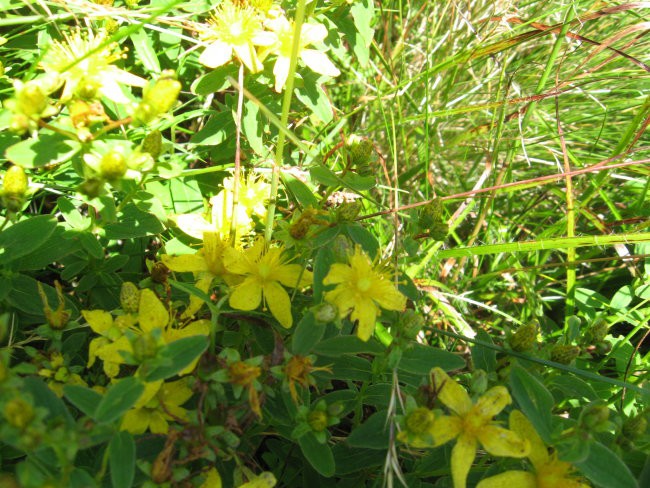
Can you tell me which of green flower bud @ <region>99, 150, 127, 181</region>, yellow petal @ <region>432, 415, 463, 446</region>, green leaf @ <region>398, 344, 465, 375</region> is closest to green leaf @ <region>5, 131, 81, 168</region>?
green flower bud @ <region>99, 150, 127, 181</region>

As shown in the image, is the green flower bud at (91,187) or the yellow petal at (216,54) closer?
the green flower bud at (91,187)

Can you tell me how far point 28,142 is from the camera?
1093mm

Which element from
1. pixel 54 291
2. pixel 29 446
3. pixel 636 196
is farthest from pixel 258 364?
pixel 636 196

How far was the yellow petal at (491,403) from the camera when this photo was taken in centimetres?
103

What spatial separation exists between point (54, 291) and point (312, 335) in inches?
24.2

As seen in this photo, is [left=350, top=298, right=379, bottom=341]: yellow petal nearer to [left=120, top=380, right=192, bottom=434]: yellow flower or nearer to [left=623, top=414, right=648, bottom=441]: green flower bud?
[left=120, top=380, right=192, bottom=434]: yellow flower

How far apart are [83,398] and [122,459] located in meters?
0.12

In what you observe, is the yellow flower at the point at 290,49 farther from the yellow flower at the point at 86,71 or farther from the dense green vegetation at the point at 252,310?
the yellow flower at the point at 86,71

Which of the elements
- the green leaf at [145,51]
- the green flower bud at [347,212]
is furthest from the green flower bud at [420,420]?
the green leaf at [145,51]

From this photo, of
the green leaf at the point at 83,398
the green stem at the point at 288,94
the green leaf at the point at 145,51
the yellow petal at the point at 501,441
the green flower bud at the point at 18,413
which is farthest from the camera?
the green leaf at the point at 145,51

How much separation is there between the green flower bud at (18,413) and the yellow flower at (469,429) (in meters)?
0.65

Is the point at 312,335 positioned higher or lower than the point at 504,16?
lower

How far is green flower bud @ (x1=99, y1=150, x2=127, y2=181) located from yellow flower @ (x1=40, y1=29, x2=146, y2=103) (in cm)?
20

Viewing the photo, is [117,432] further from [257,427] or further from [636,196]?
[636,196]
